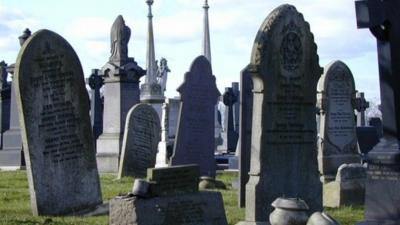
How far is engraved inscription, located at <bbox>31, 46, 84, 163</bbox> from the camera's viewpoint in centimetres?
991

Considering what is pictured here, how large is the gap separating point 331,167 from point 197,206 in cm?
952

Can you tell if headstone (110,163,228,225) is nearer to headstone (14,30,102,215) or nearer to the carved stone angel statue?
headstone (14,30,102,215)

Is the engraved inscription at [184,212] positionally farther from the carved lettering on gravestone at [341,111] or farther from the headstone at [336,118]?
the carved lettering on gravestone at [341,111]

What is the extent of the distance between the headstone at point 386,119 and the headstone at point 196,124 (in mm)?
7690

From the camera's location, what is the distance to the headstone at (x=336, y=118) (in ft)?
56.0

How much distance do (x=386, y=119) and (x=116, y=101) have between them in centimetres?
1321

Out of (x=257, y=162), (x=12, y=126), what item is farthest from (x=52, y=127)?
(x=12, y=126)

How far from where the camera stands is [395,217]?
7738mm

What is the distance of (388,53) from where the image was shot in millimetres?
7965

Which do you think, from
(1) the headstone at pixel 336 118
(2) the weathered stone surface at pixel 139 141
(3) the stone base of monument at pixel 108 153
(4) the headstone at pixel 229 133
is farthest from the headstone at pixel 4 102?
(1) the headstone at pixel 336 118

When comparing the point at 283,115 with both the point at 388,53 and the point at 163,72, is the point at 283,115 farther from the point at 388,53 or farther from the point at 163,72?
the point at 163,72

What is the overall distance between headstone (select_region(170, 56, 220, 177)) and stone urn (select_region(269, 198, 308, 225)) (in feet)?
25.7

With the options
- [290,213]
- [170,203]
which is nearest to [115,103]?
[170,203]

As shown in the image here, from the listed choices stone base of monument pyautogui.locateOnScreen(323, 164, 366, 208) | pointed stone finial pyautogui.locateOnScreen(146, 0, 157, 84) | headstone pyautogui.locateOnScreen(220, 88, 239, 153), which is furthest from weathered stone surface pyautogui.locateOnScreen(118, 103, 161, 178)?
pointed stone finial pyautogui.locateOnScreen(146, 0, 157, 84)
